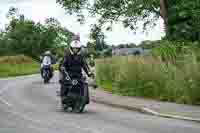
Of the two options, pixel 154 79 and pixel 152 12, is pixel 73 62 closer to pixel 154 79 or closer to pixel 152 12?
pixel 154 79

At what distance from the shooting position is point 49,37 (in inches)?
4550

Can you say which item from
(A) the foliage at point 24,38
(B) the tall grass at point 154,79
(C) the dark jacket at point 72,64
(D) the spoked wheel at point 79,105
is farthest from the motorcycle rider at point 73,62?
(A) the foliage at point 24,38

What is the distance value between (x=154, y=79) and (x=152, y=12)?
1989cm

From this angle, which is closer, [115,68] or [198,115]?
[198,115]

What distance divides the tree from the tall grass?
5.38m

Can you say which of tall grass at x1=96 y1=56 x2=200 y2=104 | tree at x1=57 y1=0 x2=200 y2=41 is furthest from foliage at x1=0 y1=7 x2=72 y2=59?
tall grass at x1=96 y1=56 x2=200 y2=104

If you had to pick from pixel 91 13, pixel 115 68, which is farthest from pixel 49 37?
pixel 115 68

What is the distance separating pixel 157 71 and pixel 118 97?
179cm

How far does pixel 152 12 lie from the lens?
133 ft

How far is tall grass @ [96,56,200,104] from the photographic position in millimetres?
18381

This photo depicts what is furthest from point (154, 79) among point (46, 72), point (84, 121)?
point (46, 72)

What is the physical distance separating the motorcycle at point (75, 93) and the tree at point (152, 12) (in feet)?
45.3

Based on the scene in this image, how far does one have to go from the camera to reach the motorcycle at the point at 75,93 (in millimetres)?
16609

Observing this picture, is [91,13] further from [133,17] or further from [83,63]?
[83,63]
